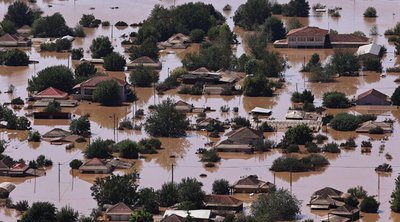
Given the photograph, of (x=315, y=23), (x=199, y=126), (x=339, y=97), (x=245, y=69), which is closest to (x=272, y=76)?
(x=245, y=69)

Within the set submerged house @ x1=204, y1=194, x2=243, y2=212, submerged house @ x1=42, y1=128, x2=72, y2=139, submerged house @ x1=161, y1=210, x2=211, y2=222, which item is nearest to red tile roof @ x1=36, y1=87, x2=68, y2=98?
submerged house @ x1=42, y1=128, x2=72, y2=139

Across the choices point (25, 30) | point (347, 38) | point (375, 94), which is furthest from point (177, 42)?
point (375, 94)

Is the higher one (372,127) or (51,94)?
(51,94)

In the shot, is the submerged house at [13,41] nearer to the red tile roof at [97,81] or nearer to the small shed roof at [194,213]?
the red tile roof at [97,81]

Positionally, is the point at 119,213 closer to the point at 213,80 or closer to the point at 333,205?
the point at 333,205

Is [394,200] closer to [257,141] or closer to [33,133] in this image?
[257,141]

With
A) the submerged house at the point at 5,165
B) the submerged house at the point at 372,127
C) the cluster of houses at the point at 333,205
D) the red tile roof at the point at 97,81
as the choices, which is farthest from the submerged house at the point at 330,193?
the red tile roof at the point at 97,81
